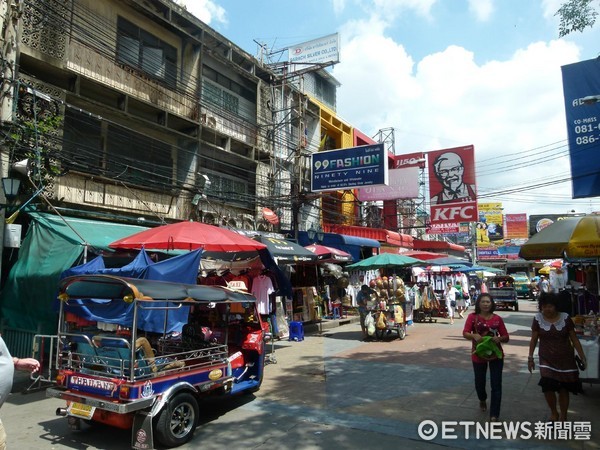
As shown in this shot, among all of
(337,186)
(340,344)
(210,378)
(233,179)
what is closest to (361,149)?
(337,186)

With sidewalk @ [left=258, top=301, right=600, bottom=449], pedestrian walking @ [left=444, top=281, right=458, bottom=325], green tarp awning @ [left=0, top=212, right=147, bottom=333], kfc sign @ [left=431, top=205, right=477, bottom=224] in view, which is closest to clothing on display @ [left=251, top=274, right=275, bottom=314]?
sidewalk @ [left=258, top=301, right=600, bottom=449]

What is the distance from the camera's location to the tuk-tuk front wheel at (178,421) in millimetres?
4977

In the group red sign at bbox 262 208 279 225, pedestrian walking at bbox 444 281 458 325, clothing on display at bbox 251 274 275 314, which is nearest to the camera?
clothing on display at bbox 251 274 275 314

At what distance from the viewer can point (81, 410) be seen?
16.6 ft

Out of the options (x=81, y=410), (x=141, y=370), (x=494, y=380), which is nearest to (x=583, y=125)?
(x=494, y=380)

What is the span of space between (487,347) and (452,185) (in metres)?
20.6

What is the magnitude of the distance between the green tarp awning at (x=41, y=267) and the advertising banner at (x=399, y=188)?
17.6m

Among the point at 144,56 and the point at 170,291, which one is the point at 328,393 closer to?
the point at 170,291

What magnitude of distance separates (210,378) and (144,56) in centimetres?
1220

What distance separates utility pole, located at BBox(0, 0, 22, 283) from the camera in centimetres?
912

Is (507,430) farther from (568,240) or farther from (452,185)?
(452,185)

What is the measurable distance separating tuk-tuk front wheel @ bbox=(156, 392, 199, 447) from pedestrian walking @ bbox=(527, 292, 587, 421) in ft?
14.5

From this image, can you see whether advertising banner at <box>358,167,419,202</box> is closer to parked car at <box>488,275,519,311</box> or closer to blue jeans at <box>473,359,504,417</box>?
parked car at <box>488,275,519,311</box>

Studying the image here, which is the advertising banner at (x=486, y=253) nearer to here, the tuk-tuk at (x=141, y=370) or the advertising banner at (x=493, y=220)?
the advertising banner at (x=493, y=220)
